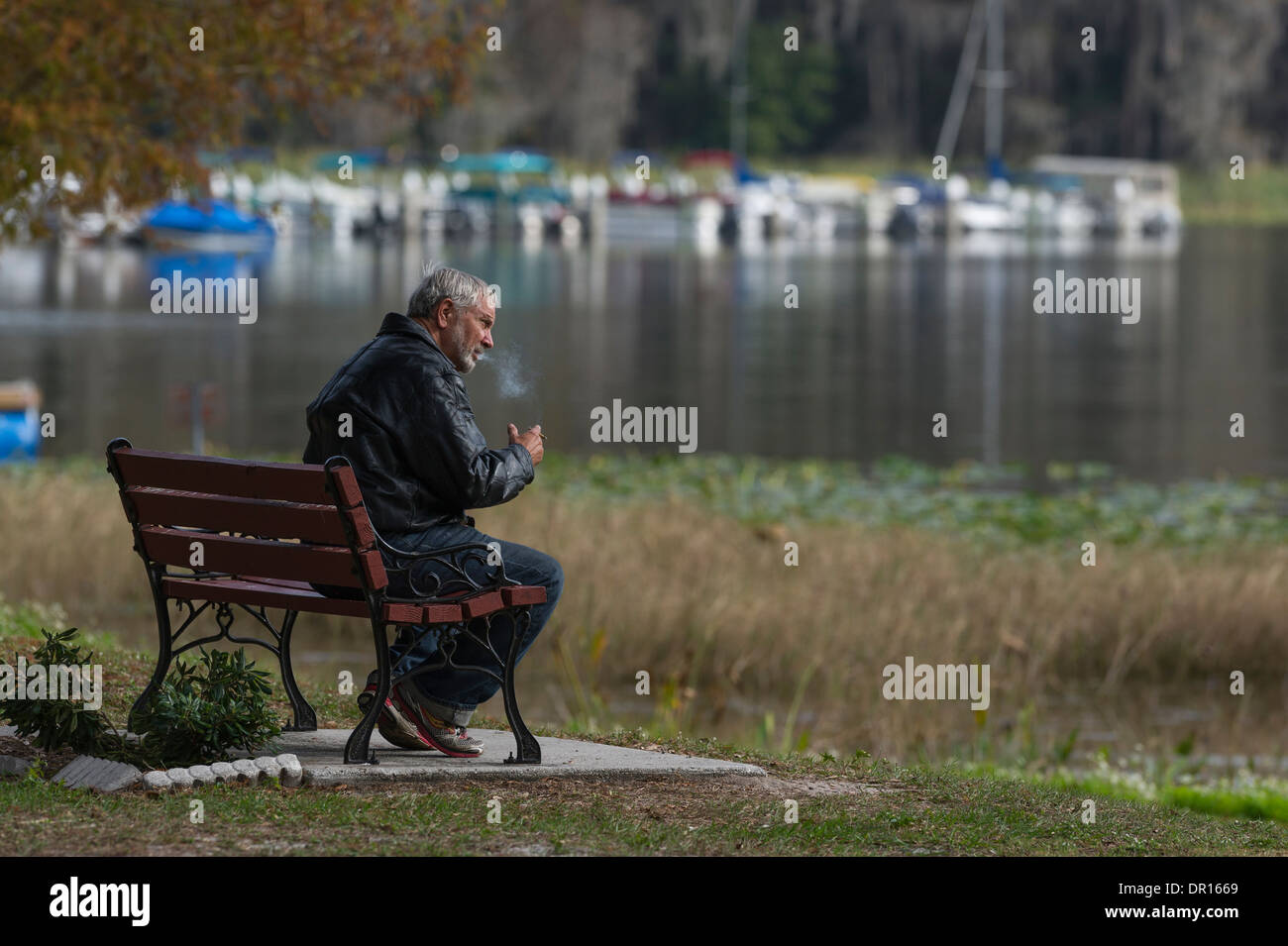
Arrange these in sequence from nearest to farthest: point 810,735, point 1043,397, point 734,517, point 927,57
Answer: point 810,735
point 734,517
point 1043,397
point 927,57

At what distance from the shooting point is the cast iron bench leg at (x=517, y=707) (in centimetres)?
683

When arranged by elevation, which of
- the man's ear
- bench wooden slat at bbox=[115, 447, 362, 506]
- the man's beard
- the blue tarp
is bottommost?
bench wooden slat at bbox=[115, 447, 362, 506]

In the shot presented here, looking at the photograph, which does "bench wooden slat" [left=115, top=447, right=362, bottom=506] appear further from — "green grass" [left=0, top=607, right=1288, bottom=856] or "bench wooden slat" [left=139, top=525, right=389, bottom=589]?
"green grass" [left=0, top=607, right=1288, bottom=856]

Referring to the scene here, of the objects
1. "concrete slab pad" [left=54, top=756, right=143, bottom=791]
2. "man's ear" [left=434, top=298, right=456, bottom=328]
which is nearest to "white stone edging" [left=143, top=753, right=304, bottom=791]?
"concrete slab pad" [left=54, top=756, right=143, bottom=791]

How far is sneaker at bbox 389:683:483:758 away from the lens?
7.04 m

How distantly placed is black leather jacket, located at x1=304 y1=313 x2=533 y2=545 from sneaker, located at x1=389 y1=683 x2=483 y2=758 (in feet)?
1.93

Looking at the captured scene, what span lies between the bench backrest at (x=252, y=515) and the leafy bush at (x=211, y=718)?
1.18 feet

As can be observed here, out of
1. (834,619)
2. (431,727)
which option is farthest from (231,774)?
(834,619)

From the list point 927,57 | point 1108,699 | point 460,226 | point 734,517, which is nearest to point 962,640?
point 1108,699

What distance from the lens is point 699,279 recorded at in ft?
201

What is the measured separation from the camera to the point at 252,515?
268 inches

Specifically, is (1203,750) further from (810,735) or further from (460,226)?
(460,226)
